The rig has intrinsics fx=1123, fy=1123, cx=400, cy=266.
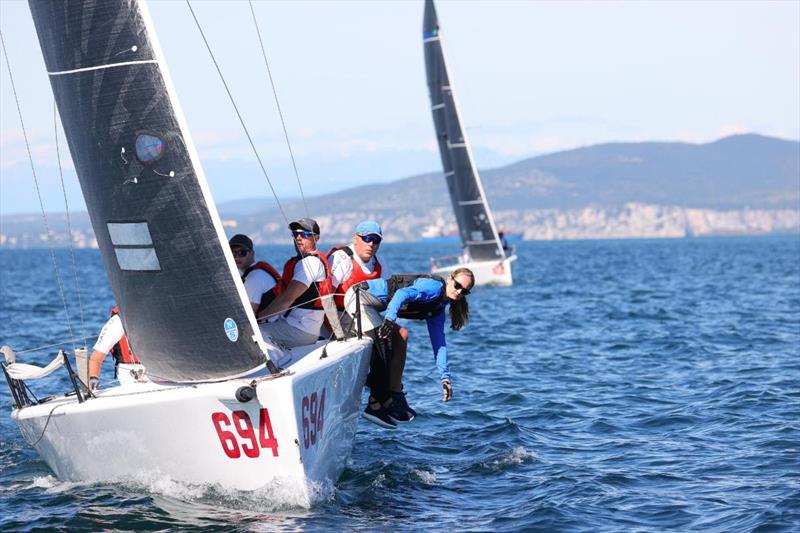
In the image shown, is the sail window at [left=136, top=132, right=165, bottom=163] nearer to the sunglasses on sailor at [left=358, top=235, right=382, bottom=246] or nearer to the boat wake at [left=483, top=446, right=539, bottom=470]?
the sunglasses on sailor at [left=358, top=235, right=382, bottom=246]

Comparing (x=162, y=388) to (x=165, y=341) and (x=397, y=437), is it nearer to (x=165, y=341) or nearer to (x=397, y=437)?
(x=165, y=341)

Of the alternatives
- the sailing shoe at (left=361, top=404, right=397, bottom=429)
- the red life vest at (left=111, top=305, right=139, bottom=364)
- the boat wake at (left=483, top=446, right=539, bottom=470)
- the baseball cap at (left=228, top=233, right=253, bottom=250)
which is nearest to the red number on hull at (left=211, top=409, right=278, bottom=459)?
the baseball cap at (left=228, top=233, right=253, bottom=250)

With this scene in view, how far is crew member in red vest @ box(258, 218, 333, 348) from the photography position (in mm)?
7906

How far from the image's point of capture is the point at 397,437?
1004 cm

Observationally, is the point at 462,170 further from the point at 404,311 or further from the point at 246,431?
the point at 246,431

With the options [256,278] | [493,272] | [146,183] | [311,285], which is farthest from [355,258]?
[493,272]

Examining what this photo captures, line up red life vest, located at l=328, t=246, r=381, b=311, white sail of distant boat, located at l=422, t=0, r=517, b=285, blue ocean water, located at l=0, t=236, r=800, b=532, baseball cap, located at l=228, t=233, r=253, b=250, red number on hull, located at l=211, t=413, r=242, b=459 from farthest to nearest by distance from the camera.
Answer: white sail of distant boat, located at l=422, t=0, r=517, b=285
red life vest, located at l=328, t=246, r=381, b=311
baseball cap, located at l=228, t=233, r=253, b=250
blue ocean water, located at l=0, t=236, r=800, b=532
red number on hull, located at l=211, t=413, r=242, b=459

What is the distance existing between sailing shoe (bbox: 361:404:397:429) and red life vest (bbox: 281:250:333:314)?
1.01 meters

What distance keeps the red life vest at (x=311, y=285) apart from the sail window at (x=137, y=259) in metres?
1.19

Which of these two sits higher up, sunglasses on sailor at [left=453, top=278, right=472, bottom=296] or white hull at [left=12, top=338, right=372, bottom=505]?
sunglasses on sailor at [left=453, top=278, right=472, bottom=296]

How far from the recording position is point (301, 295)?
8.08 m

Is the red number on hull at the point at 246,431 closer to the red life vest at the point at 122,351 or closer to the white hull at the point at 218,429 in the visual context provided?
the white hull at the point at 218,429

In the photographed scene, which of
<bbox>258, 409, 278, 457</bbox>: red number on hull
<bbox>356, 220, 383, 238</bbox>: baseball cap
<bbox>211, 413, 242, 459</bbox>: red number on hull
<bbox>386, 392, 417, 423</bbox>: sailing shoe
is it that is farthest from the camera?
<bbox>386, 392, 417, 423</bbox>: sailing shoe

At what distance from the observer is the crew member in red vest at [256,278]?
26.1 feet
